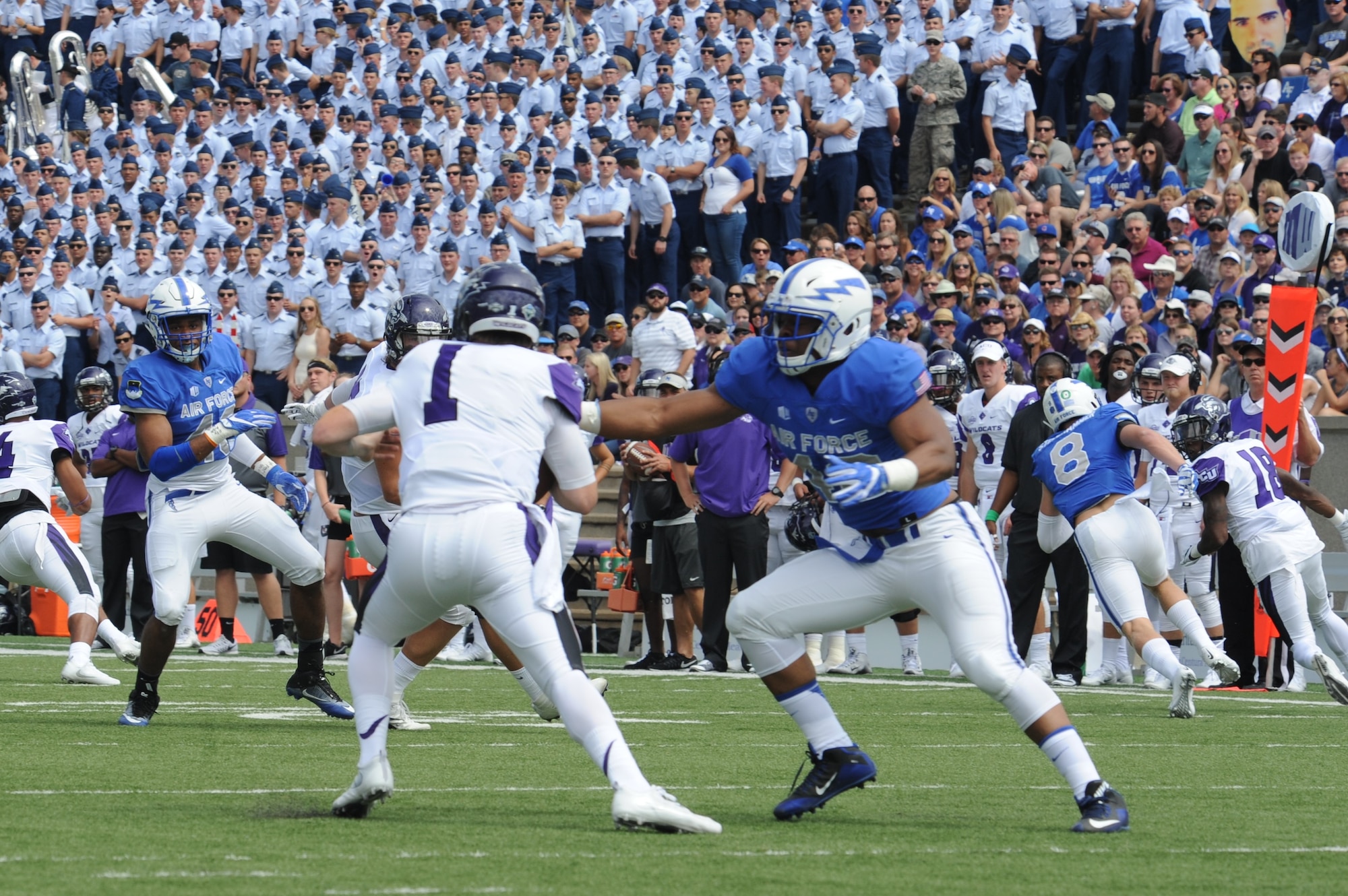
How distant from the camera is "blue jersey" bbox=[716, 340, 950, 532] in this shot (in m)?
6.01

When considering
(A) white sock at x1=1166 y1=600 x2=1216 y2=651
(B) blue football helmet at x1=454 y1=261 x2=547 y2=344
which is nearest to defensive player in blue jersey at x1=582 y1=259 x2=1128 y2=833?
(B) blue football helmet at x1=454 y1=261 x2=547 y2=344

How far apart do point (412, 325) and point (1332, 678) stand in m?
5.73

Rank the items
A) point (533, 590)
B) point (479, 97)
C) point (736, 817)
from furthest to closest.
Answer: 1. point (479, 97)
2. point (736, 817)
3. point (533, 590)

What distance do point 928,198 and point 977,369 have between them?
525cm

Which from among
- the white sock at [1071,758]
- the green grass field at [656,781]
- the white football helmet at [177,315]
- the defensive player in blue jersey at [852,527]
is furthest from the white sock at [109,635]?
the white sock at [1071,758]

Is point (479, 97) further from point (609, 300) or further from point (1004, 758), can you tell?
point (1004, 758)

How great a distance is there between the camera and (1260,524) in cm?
1174

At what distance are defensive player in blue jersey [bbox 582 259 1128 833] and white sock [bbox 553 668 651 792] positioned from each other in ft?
2.79

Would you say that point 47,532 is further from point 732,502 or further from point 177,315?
point 732,502

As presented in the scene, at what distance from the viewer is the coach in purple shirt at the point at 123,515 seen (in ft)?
45.9

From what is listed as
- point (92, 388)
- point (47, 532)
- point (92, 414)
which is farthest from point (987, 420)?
point (92, 414)

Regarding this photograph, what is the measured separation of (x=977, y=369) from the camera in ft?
44.3

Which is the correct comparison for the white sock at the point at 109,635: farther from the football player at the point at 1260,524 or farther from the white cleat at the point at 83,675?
the football player at the point at 1260,524

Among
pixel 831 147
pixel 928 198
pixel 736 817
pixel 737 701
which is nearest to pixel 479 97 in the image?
pixel 831 147
